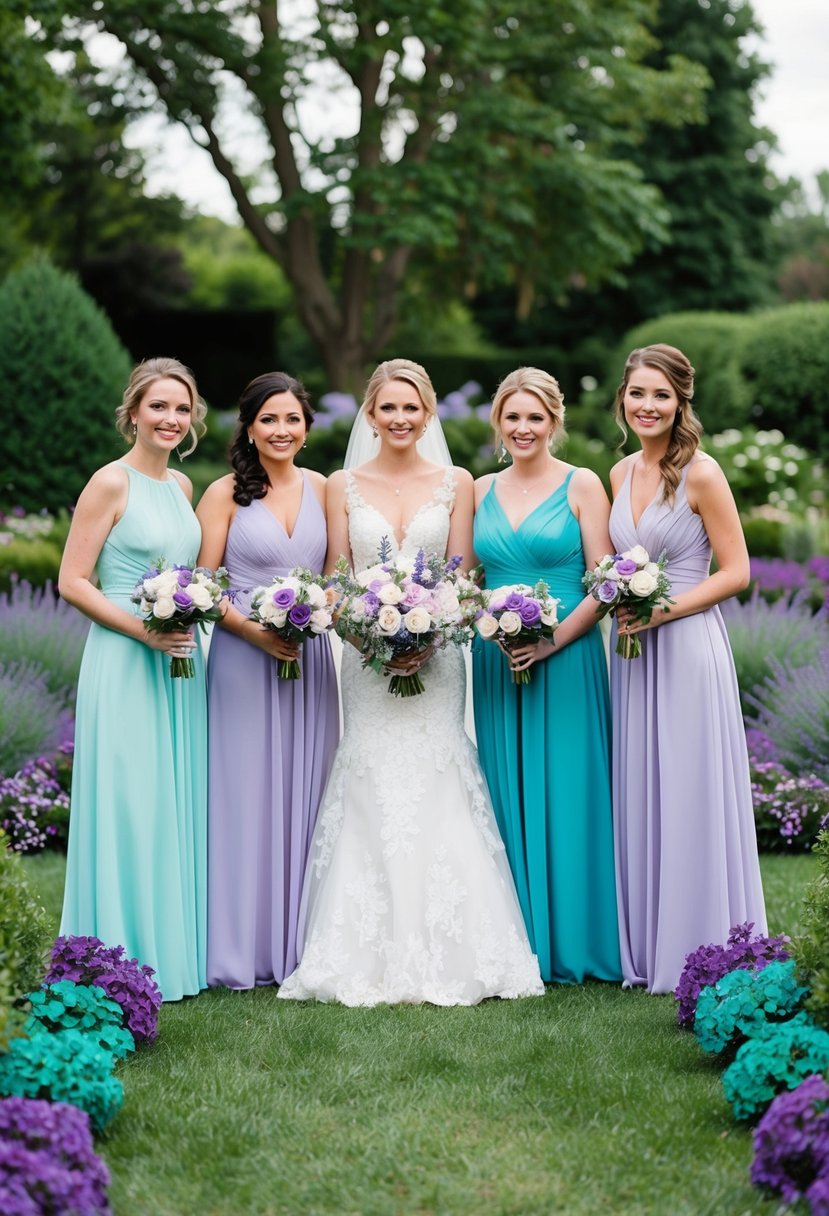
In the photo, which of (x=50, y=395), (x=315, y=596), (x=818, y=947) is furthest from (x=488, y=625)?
(x=50, y=395)

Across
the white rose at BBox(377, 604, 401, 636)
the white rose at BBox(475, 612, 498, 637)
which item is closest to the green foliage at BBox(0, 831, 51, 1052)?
the white rose at BBox(377, 604, 401, 636)

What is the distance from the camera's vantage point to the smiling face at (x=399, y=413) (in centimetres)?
594

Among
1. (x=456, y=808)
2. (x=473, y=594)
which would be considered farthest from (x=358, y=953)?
(x=473, y=594)

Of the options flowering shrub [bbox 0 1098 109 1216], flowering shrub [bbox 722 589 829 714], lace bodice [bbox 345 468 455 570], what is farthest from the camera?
flowering shrub [bbox 722 589 829 714]

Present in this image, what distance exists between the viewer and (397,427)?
599 cm

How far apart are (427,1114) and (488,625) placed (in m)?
1.93

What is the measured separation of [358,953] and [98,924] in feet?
3.46

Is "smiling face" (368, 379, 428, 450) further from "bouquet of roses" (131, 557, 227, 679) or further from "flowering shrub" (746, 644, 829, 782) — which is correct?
"flowering shrub" (746, 644, 829, 782)

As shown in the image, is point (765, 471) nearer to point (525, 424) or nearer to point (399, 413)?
point (525, 424)

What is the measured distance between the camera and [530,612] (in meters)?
5.53

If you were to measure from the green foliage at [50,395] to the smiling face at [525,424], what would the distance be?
8.26 meters

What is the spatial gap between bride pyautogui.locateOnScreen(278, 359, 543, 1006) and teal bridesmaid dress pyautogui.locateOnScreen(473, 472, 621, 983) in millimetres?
139

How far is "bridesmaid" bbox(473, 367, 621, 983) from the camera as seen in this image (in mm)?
5961

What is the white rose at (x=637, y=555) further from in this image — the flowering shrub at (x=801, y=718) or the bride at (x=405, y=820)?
the flowering shrub at (x=801, y=718)
